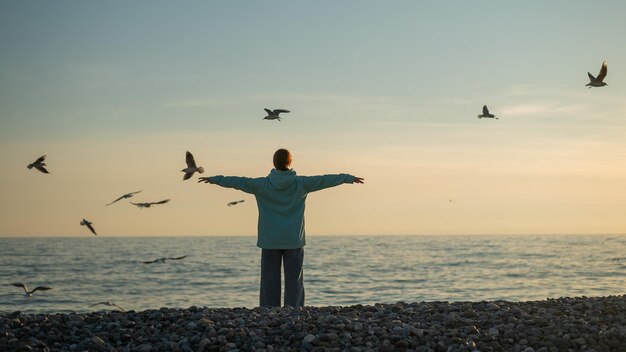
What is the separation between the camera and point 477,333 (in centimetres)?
830

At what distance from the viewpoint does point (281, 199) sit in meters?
10.2

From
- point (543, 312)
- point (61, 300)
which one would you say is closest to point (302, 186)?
point (543, 312)

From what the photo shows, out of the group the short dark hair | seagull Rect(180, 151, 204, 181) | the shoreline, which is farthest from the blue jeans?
seagull Rect(180, 151, 204, 181)

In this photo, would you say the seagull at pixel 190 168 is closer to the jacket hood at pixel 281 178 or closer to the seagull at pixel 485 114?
the jacket hood at pixel 281 178

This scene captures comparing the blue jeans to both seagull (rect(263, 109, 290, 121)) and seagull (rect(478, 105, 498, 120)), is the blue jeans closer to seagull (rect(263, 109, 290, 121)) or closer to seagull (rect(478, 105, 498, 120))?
seagull (rect(263, 109, 290, 121))

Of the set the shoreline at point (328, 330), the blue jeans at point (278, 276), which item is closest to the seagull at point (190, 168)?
the blue jeans at point (278, 276)

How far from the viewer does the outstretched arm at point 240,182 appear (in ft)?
33.5

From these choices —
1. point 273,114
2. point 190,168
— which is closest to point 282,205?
point 190,168

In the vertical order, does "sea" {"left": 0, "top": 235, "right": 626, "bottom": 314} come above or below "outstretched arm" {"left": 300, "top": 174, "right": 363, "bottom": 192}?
below

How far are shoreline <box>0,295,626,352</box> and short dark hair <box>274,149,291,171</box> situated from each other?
1974mm

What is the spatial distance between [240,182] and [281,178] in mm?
571

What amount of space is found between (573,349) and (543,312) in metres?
1.62

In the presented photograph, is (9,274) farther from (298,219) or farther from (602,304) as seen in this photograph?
(602,304)

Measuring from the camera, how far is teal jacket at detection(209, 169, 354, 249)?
402 inches
